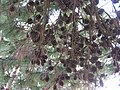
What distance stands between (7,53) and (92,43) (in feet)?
1.44

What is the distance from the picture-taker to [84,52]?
884 mm

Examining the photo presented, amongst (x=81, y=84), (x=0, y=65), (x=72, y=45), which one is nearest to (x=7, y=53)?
(x=0, y=65)

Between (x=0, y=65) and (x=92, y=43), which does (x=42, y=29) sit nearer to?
(x=92, y=43)

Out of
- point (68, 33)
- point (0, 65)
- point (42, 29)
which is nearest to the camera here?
point (42, 29)

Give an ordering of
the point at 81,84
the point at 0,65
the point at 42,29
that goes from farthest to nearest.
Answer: the point at 0,65 < the point at 81,84 < the point at 42,29

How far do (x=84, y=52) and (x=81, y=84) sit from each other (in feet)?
0.47

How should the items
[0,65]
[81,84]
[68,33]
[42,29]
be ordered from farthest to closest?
[0,65]
[81,84]
[68,33]
[42,29]

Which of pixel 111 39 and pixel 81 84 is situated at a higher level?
pixel 111 39

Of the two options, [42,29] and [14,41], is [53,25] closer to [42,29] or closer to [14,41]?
[42,29]

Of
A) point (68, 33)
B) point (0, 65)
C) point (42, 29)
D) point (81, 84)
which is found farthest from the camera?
point (0, 65)

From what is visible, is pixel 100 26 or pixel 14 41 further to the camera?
pixel 14 41

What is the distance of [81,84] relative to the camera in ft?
3.22

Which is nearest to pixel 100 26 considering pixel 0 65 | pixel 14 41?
pixel 14 41

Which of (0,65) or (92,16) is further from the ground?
(92,16)
